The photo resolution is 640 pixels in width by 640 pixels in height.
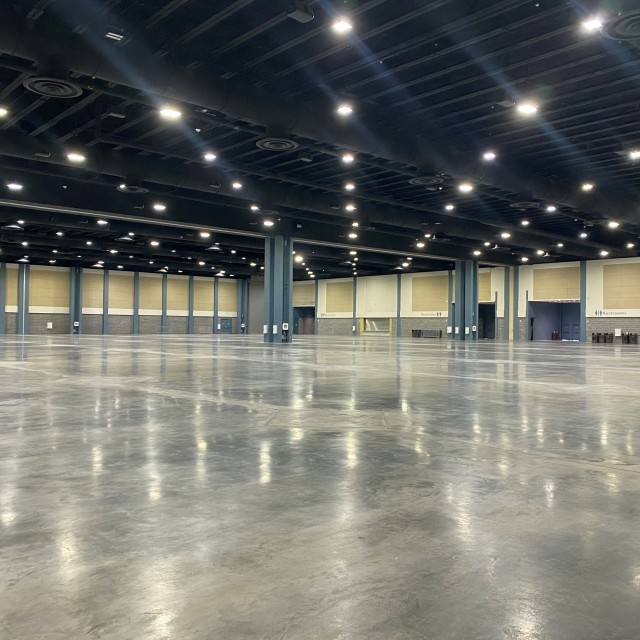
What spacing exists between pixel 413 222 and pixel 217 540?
102 ft

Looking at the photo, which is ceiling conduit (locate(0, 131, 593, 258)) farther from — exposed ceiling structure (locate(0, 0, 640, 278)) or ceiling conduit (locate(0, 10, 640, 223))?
ceiling conduit (locate(0, 10, 640, 223))

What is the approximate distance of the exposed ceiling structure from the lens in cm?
1161

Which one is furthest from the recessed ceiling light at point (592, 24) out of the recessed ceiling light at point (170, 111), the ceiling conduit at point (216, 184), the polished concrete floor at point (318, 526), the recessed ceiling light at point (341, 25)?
the ceiling conduit at point (216, 184)

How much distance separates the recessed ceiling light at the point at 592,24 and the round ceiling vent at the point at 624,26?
0.19m

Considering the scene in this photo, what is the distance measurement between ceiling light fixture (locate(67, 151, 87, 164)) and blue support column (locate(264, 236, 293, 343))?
1673 cm

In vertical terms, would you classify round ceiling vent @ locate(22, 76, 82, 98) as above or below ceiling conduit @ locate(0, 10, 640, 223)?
below

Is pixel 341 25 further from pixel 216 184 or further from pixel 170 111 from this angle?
pixel 216 184

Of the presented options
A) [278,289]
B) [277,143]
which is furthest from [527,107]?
[278,289]

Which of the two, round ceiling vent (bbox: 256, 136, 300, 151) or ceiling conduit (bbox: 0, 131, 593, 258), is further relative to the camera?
ceiling conduit (bbox: 0, 131, 593, 258)

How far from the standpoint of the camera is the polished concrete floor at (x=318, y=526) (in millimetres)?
2244

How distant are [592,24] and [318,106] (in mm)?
7171

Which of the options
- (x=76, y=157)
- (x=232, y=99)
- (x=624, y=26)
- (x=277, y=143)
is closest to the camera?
(x=624, y=26)

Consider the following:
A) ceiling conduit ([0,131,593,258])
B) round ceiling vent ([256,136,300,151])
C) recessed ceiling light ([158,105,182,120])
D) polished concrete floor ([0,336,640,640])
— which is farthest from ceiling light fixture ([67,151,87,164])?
polished concrete floor ([0,336,640,640])

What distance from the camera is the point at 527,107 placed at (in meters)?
15.8
